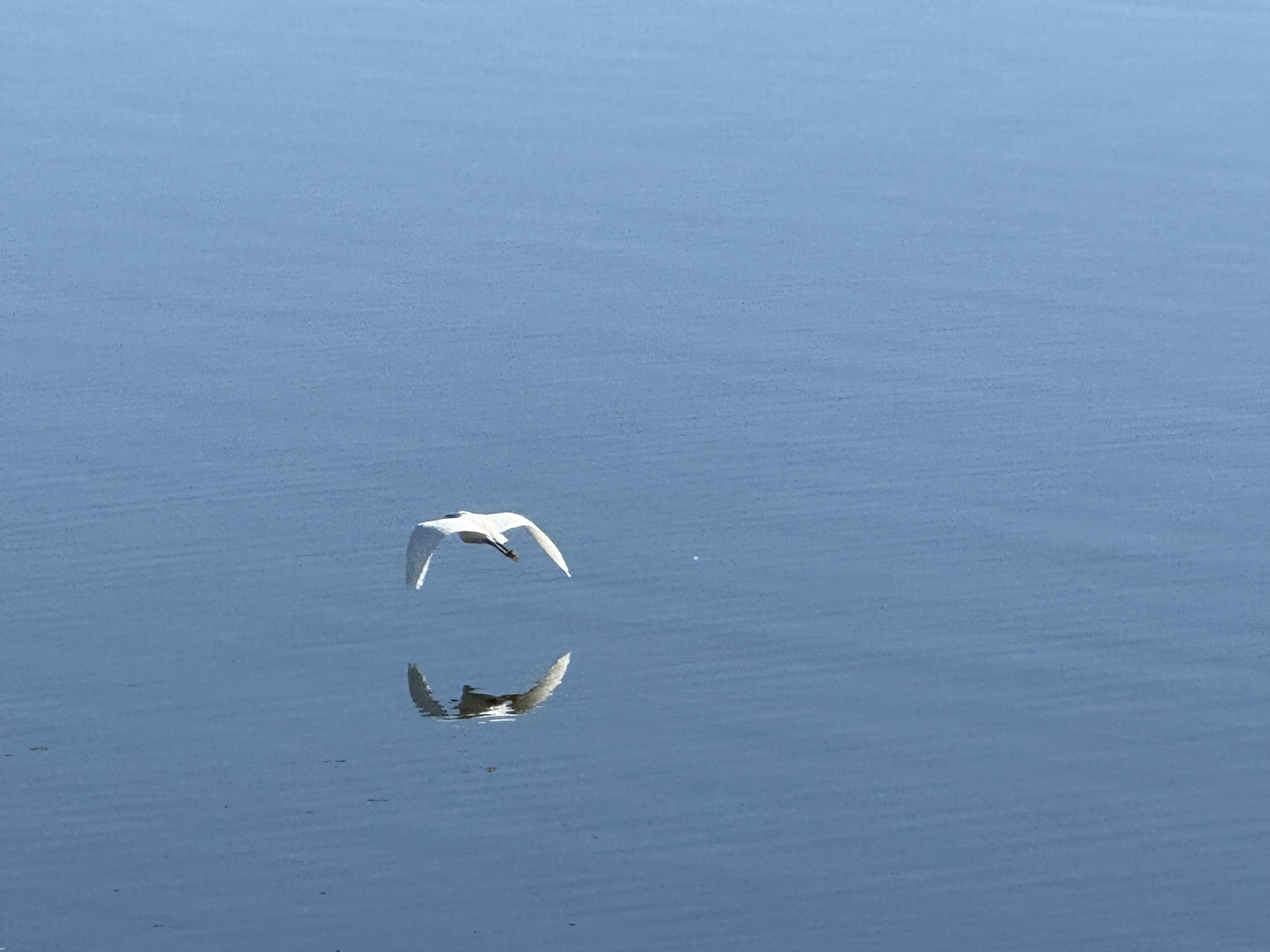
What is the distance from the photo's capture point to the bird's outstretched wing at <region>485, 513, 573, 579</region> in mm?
17688

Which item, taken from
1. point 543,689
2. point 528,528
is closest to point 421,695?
point 543,689

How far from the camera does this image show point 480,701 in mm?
16953

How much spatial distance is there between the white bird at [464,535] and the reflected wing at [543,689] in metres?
0.75

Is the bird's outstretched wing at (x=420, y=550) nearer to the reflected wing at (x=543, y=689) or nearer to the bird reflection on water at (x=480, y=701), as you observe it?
the bird reflection on water at (x=480, y=701)

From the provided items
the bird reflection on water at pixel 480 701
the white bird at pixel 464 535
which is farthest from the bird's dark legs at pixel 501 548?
the bird reflection on water at pixel 480 701

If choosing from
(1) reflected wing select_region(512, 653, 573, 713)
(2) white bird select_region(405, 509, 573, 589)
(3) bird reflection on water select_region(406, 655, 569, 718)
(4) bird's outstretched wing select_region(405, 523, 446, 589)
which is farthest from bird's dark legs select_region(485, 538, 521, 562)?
(3) bird reflection on water select_region(406, 655, 569, 718)

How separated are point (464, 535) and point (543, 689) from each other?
141cm

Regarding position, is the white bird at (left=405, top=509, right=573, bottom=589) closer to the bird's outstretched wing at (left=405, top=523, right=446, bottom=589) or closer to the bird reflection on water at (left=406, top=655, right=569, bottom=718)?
the bird's outstretched wing at (left=405, top=523, right=446, bottom=589)

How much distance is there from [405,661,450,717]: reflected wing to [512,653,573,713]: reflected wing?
509 mm

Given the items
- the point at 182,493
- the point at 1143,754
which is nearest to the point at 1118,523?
the point at 1143,754

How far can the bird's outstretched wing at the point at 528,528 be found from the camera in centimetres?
1769

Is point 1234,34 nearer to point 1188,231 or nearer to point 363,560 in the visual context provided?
point 1188,231

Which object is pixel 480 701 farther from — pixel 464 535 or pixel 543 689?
pixel 464 535

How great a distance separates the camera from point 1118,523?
62.5 feet
